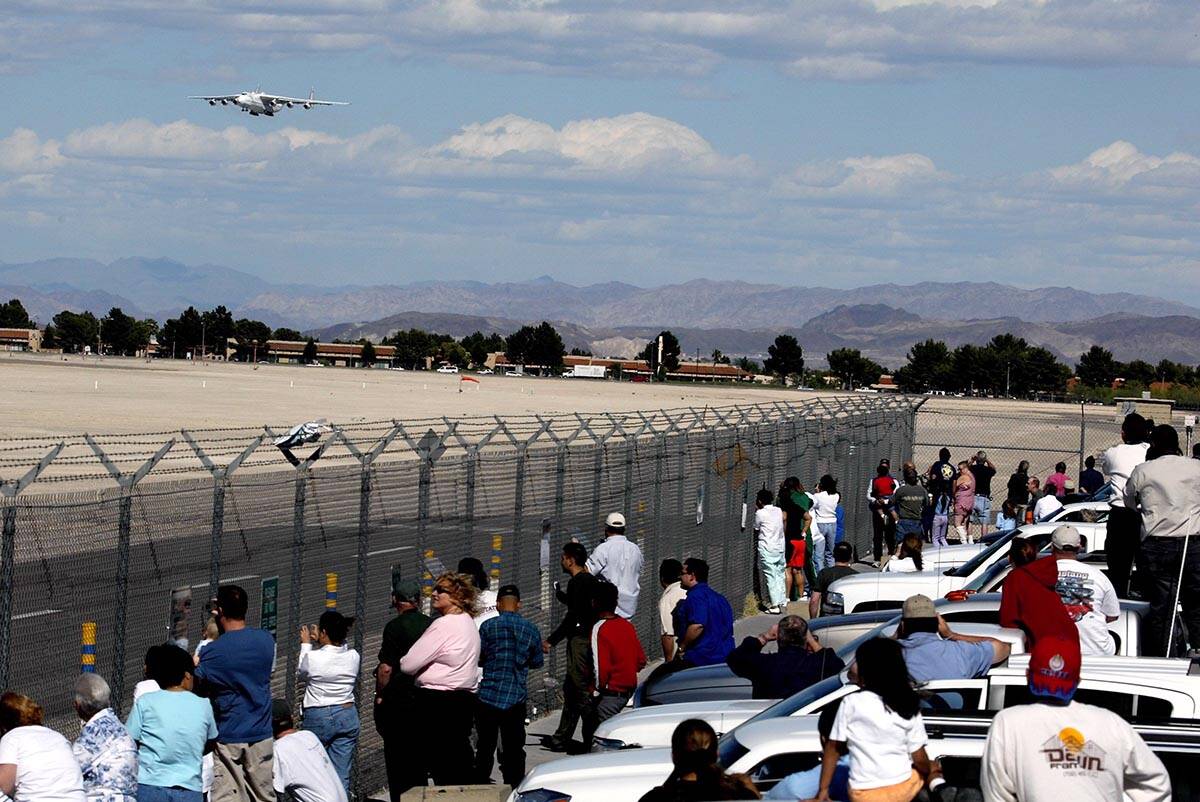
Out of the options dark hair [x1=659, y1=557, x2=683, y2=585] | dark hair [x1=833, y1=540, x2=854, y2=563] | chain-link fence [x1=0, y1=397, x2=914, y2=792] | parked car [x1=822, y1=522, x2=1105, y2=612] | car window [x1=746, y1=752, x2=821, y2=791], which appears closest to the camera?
car window [x1=746, y1=752, x2=821, y2=791]

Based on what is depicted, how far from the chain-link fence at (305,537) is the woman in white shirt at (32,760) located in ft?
5.13

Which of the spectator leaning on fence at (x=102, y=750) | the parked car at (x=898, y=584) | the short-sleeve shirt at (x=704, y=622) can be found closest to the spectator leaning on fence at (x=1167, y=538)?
the short-sleeve shirt at (x=704, y=622)

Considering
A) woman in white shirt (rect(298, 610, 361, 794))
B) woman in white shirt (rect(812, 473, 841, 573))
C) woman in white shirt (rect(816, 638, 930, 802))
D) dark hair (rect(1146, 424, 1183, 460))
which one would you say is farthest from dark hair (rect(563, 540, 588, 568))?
woman in white shirt (rect(812, 473, 841, 573))

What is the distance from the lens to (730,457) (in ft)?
73.8

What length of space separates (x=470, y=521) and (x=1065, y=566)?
4828mm

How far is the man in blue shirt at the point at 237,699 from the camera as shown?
9164mm

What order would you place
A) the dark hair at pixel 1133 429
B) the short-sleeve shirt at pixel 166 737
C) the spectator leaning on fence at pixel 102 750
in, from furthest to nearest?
the dark hair at pixel 1133 429, the short-sleeve shirt at pixel 166 737, the spectator leaning on fence at pixel 102 750

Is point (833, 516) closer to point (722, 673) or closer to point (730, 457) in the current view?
point (730, 457)

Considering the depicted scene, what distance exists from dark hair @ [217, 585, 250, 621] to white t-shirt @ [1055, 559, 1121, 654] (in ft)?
17.8

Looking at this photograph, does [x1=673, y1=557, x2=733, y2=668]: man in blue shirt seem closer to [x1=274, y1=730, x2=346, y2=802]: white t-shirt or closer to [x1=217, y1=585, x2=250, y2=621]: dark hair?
[x1=274, y1=730, x2=346, y2=802]: white t-shirt

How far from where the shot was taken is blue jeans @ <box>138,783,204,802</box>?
27.2 feet

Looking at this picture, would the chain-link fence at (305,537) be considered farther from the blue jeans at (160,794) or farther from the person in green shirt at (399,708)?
the blue jeans at (160,794)

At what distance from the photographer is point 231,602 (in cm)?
918

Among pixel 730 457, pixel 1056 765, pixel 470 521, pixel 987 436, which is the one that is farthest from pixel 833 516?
pixel 987 436
